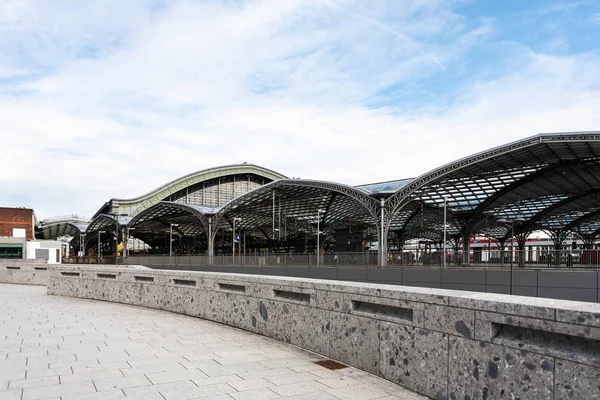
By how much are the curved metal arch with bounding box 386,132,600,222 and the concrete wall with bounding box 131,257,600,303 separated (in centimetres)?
1415

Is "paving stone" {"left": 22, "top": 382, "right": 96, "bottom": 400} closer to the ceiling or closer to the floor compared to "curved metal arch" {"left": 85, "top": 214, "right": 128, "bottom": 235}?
closer to the floor

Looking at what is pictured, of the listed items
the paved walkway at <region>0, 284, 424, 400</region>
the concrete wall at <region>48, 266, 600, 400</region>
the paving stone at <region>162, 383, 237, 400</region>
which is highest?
the concrete wall at <region>48, 266, 600, 400</region>

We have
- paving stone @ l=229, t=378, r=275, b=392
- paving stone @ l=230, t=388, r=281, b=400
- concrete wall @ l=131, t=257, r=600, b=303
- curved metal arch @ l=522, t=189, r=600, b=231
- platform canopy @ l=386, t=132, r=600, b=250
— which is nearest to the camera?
paving stone @ l=230, t=388, r=281, b=400

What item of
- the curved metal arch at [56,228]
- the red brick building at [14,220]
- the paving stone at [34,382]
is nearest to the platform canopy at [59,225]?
the curved metal arch at [56,228]

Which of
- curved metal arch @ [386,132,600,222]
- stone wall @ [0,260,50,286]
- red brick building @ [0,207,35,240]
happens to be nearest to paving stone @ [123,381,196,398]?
stone wall @ [0,260,50,286]

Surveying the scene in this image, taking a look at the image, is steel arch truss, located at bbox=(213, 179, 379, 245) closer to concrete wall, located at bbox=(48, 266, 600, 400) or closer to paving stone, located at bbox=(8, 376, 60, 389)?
concrete wall, located at bbox=(48, 266, 600, 400)

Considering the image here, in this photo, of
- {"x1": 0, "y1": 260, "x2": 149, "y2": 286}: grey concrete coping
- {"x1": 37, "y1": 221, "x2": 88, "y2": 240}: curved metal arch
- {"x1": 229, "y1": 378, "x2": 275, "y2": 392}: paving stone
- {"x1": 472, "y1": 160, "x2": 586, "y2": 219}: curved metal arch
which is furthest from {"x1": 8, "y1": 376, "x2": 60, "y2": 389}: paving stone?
{"x1": 37, "y1": 221, "x2": 88, "y2": 240}: curved metal arch

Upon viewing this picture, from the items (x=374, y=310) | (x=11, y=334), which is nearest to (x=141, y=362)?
(x=374, y=310)

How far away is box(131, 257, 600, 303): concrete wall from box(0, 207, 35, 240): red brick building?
Answer: 83.2 meters

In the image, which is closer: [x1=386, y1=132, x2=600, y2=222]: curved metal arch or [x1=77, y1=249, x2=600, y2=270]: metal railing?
[x1=77, y1=249, x2=600, y2=270]: metal railing

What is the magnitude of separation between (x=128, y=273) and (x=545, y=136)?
30725mm

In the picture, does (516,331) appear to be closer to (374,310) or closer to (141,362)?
(374,310)

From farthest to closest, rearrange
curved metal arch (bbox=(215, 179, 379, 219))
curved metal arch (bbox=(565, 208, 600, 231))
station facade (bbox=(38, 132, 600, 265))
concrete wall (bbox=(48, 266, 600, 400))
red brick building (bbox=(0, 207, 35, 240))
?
red brick building (bbox=(0, 207, 35, 240))
curved metal arch (bbox=(565, 208, 600, 231))
curved metal arch (bbox=(215, 179, 379, 219))
station facade (bbox=(38, 132, 600, 265))
concrete wall (bbox=(48, 266, 600, 400))

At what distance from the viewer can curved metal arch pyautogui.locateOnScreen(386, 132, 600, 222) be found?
3488 cm
